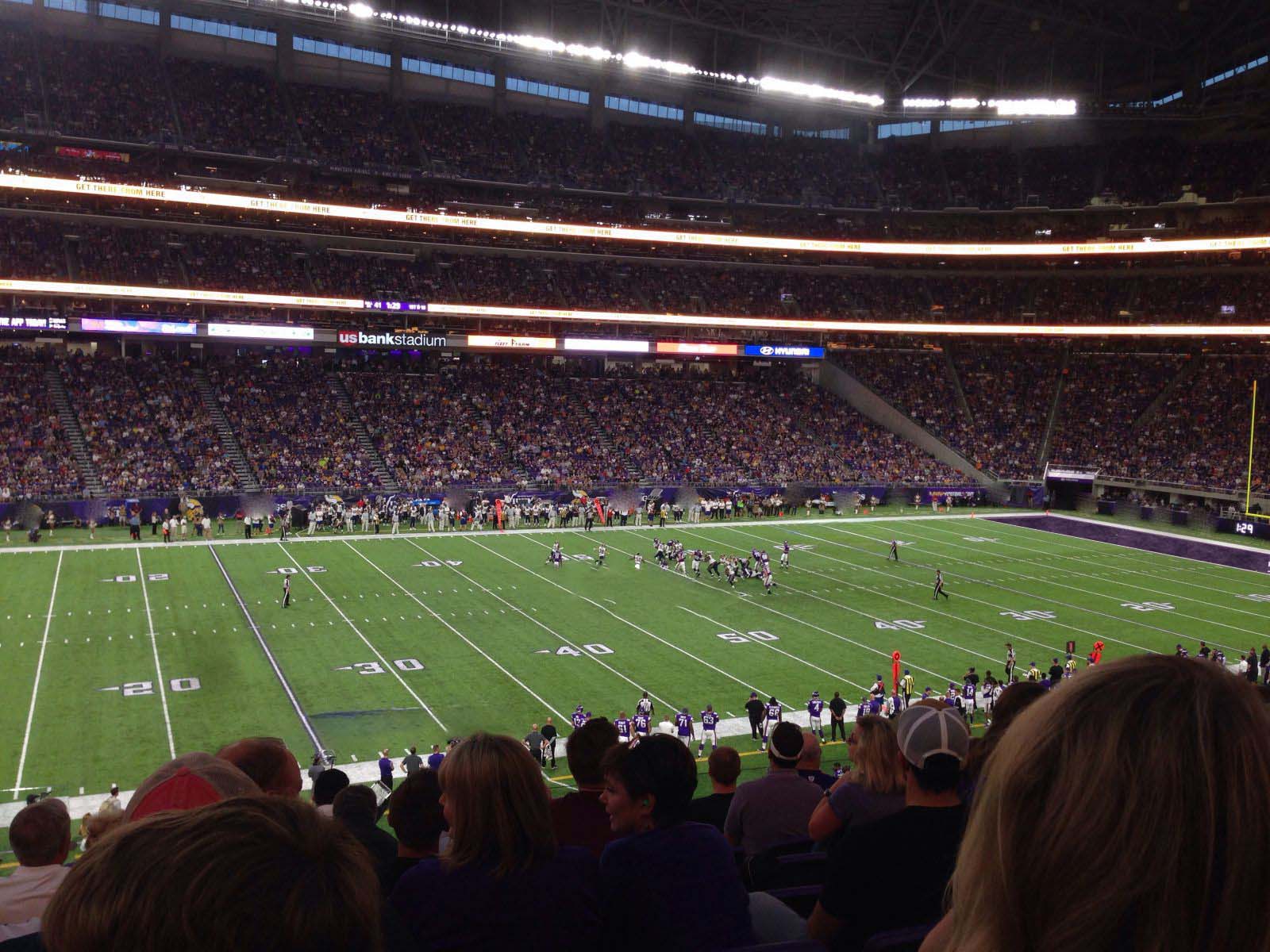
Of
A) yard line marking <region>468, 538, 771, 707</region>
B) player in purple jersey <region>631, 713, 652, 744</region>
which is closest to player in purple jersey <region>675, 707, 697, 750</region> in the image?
player in purple jersey <region>631, 713, 652, 744</region>

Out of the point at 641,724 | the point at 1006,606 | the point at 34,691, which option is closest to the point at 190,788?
the point at 641,724

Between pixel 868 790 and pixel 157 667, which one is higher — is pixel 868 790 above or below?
above

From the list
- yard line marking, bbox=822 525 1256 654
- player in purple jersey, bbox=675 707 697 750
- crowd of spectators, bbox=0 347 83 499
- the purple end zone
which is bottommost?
player in purple jersey, bbox=675 707 697 750

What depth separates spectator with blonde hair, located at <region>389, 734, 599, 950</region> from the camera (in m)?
3.14

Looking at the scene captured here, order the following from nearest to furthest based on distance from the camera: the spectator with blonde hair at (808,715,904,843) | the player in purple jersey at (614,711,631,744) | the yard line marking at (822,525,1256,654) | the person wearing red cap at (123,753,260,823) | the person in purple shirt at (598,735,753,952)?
the person wearing red cap at (123,753,260,823)
the person in purple shirt at (598,735,753,952)
the spectator with blonde hair at (808,715,904,843)
the player in purple jersey at (614,711,631,744)
the yard line marking at (822,525,1256,654)

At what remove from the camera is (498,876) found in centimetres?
318

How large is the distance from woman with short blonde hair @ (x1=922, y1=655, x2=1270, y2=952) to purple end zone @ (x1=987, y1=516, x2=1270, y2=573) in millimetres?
43023

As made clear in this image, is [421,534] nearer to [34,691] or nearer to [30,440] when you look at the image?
[30,440]

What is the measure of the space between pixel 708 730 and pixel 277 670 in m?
10.0

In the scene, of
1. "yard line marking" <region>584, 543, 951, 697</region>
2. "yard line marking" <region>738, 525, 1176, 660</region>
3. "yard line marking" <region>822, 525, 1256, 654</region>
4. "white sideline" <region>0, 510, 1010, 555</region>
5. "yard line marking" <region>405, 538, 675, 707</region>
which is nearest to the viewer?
"yard line marking" <region>405, 538, 675, 707</region>

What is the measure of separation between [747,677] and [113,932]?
2275cm

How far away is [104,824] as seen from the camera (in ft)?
21.0

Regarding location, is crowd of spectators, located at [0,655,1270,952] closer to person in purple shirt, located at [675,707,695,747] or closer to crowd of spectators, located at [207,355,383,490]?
person in purple shirt, located at [675,707,695,747]

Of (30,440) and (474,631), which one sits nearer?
(474,631)
